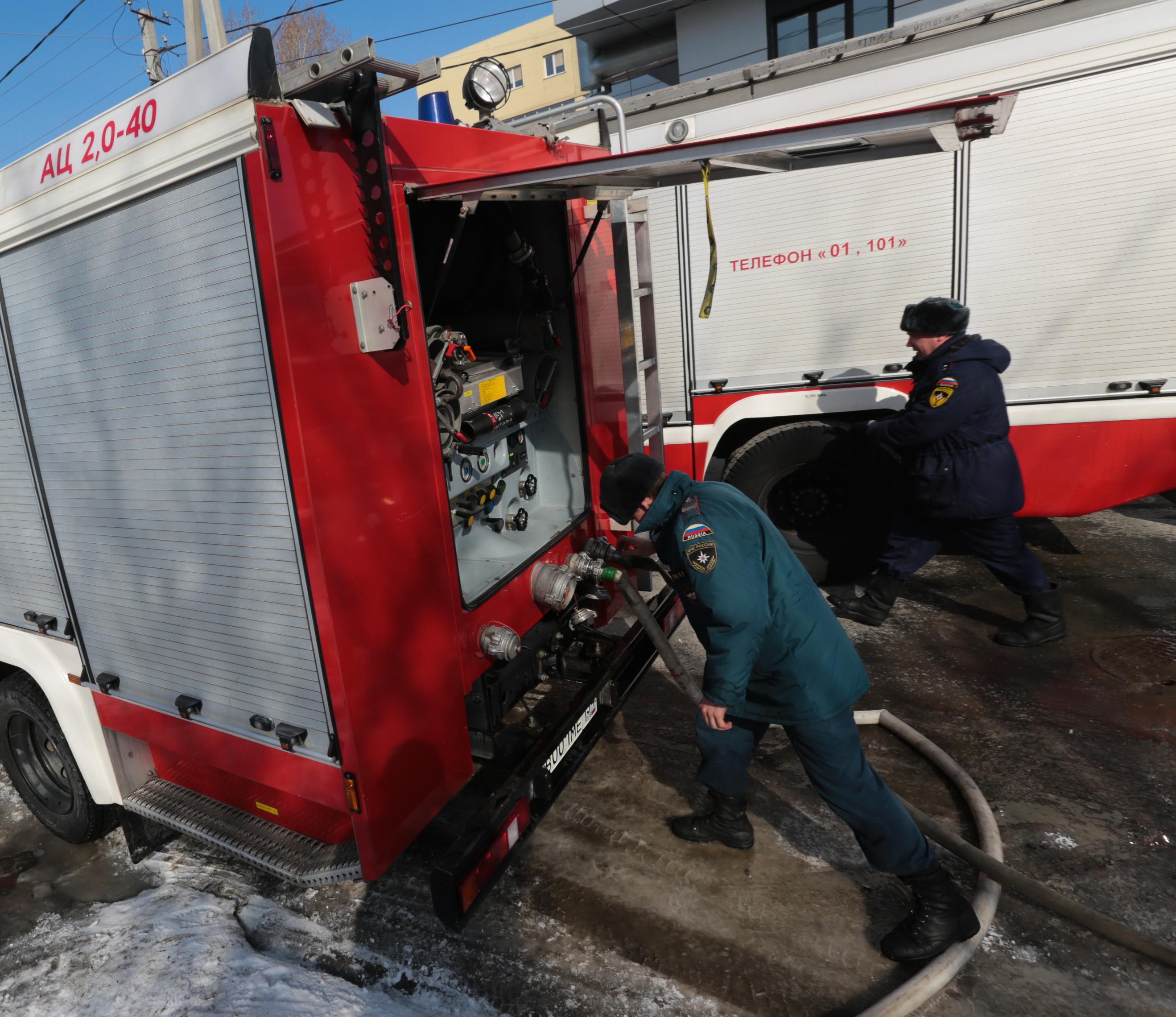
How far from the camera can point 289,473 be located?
2.18 metres

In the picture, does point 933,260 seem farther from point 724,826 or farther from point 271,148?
point 271,148

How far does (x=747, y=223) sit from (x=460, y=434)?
271cm

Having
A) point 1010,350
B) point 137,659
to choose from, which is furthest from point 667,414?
point 137,659

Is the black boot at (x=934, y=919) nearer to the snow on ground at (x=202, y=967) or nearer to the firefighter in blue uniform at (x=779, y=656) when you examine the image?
the firefighter in blue uniform at (x=779, y=656)

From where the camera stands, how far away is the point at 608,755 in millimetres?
3719

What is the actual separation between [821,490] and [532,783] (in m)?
3.45

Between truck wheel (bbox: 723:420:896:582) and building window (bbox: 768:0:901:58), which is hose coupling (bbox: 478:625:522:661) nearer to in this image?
truck wheel (bbox: 723:420:896:582)

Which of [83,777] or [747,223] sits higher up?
[747,223]

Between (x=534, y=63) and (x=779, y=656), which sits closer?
(x=779, y=656)

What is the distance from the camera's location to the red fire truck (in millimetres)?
2113

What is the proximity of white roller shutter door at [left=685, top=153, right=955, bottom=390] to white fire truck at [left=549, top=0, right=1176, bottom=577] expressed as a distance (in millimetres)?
11

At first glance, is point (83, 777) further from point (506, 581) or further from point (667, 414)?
point (667, 414)

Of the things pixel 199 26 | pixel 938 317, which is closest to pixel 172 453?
pixel 199 26

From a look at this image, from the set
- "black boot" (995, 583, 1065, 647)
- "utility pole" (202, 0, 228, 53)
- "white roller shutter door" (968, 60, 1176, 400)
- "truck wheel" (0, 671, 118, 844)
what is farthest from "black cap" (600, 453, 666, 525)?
"white roller shutter door" (968, 60, 1176, 400)
